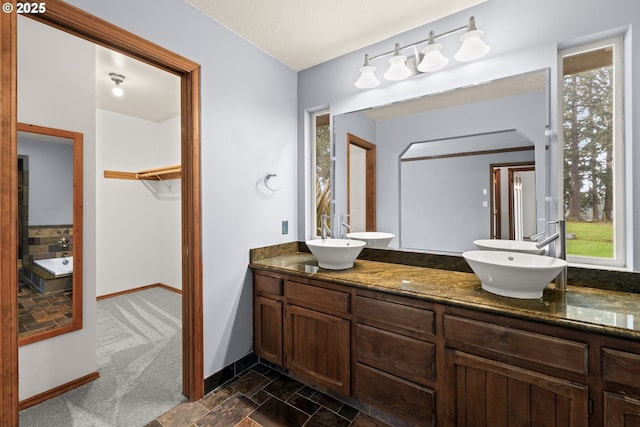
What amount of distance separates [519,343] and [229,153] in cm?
202

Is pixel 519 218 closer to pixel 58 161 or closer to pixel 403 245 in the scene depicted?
pixel 403 245

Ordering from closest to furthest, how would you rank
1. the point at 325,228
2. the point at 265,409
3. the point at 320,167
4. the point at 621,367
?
the point at 621,367
the point at 265,409
the point at 325,228
the point at 320,167

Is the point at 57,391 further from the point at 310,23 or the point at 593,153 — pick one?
the point at 593,153

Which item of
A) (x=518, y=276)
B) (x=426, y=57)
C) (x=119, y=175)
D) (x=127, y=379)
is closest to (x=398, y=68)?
(x=426, y=57)

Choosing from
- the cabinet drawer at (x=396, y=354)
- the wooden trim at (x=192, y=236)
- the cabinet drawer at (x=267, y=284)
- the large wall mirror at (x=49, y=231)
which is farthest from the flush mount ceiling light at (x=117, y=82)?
the cabinet drawer at (x=396, y=354)

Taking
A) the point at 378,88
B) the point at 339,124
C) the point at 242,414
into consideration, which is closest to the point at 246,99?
the point at 339,124

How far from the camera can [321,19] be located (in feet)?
6.34

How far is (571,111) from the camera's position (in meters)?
1.61

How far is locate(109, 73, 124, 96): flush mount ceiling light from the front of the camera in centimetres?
280

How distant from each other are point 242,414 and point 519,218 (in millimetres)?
2077

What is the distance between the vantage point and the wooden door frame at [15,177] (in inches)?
46.8

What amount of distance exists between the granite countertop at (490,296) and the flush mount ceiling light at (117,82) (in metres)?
2.49

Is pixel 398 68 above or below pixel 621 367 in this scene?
above

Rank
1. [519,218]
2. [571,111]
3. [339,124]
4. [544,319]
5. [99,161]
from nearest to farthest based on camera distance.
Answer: [544,319] < [571,111] < [519,218] < [339,124] < [99,161]
